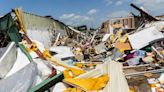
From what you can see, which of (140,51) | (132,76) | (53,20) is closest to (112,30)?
(53,20)

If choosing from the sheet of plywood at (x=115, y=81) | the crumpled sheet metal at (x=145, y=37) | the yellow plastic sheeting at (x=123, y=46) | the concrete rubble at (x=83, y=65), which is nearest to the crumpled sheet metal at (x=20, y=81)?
the concrete rubble at (x=83, y=65)

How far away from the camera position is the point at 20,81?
199 inches

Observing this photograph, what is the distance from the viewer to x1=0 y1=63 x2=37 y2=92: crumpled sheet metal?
192 inches

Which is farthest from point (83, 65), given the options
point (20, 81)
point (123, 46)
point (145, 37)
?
point (20, 81)

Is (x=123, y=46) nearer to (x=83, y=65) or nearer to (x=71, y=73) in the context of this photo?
(x=83, y=65)

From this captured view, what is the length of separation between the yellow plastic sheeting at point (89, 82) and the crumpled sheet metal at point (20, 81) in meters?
0.68

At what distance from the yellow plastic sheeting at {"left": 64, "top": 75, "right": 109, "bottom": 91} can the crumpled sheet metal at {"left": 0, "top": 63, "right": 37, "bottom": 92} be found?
0.68 m

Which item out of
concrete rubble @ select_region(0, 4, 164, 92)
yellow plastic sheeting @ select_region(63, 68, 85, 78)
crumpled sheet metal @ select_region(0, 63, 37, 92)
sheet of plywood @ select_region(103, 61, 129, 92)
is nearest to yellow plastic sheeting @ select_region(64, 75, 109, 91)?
concrete rubble @ select_region(0, 4, 164, 92)

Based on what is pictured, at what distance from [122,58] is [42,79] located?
3632 millimetres

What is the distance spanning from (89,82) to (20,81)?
4.37 feet

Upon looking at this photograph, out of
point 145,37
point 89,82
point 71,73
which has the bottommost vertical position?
point 89,82

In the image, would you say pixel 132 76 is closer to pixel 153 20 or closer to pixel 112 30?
pixel 153 20

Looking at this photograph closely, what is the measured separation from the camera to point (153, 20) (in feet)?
37.1

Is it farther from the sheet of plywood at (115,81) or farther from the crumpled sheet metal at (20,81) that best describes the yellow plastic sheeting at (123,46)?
the crumpled sheet metal at (20,81)
